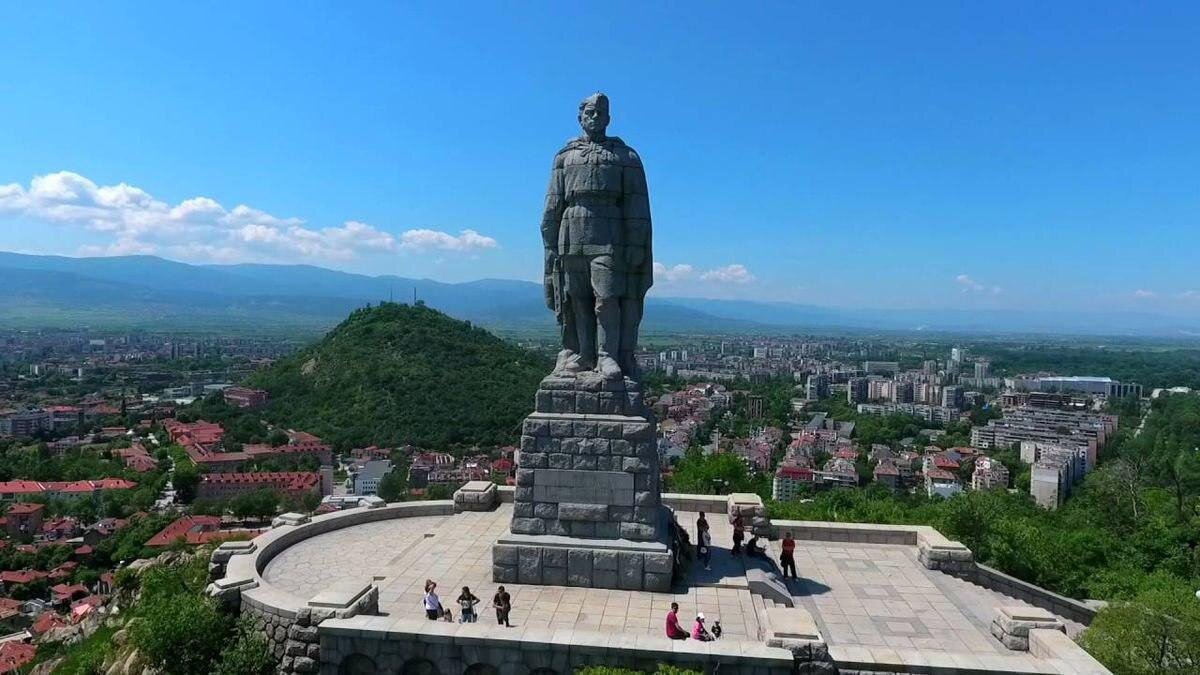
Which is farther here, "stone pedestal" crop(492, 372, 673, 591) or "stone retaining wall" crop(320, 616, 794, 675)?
"stone pedestal" crop(492, 372, 673, 591)

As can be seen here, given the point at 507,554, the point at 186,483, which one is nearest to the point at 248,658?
the point at 507,554

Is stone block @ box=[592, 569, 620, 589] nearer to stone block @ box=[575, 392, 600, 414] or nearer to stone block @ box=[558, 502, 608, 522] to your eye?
stone block @ box=[558, 502, 608, 522]

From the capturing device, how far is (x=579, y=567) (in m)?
10.8

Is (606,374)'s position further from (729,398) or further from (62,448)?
(729,398)

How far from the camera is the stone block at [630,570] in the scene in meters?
10.6

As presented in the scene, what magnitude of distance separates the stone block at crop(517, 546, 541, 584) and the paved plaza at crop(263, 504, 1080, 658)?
13 centimetres

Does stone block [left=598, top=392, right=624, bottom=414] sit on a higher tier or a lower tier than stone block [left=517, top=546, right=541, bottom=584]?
higher

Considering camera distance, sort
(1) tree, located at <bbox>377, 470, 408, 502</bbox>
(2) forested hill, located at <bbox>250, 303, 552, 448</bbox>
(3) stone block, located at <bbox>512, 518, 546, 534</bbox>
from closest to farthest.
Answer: (3) stone block, located at <bbox>512, 518, 546, 534</bbox>, (1) tree, located at <bbox>377, 470, 408, 502</bbox>, (2) forested hill, located at <bbox>250, 303, 552, 448</bbox>

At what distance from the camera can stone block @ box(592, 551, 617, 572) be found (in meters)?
10.7

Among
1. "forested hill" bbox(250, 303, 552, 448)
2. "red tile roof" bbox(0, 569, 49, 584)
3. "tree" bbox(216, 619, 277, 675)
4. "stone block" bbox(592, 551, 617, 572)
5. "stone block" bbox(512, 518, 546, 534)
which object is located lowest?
"red tile roof" bbox(0, 569, 49, 584)

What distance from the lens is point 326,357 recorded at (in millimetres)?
73188

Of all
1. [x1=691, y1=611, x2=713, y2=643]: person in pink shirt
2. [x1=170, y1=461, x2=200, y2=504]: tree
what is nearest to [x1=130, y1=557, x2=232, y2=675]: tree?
[x1=691, y1=611, x2=713, y2=643]: person in pink shirt

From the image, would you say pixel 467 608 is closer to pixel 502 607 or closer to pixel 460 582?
pixel 502 607

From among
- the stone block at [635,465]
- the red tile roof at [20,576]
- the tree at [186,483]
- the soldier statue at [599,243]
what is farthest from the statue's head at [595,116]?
the tree at [186,483]
